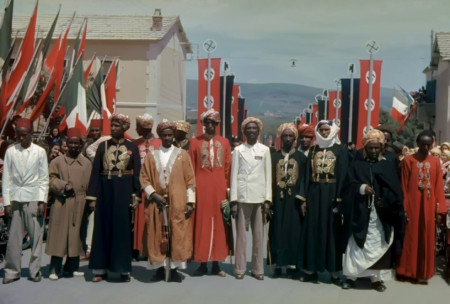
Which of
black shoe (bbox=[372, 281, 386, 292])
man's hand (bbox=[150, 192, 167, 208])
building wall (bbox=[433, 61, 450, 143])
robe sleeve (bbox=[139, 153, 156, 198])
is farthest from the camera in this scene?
building wall (bbox=[433, 61, 450, 143])

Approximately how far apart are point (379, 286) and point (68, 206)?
3.67 meters

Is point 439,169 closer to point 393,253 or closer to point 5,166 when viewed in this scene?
point 393,253

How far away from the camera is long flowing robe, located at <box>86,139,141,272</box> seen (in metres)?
7.83

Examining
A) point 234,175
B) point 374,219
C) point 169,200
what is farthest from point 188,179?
point 374,219

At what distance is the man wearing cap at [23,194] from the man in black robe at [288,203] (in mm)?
2751

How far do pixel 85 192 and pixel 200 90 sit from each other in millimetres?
15187

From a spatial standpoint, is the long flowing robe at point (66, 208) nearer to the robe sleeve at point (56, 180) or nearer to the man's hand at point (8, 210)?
the robe sleeve at point (56, 180)

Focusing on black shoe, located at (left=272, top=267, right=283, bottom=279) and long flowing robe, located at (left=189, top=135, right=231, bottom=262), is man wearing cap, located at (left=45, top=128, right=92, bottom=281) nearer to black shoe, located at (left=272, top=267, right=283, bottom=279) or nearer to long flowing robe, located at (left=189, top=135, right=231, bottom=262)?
long flowing robe, located at (left=189, top=135, right=231, bottom=262)

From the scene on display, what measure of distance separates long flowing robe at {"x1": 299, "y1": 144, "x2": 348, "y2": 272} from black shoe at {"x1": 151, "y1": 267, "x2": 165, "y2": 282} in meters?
1.64

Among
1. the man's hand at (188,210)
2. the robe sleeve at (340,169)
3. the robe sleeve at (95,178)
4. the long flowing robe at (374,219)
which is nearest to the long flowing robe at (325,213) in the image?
the robe sleeve at (340,169)

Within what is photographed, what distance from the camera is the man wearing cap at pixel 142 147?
29.7 feet

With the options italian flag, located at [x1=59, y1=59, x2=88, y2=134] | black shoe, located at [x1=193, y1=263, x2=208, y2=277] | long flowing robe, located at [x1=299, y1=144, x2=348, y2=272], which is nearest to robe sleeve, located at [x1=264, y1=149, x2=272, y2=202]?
long flowing robe, located at [x1=299, y1=144, x2=348, y2=272]

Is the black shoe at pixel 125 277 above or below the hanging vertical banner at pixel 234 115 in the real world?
below

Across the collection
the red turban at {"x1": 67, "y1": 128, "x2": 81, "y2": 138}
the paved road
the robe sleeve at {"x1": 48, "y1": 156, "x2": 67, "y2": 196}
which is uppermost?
the red turban at {"x1": 67, "y1": 128, "x2": 81, "y2": 138}
